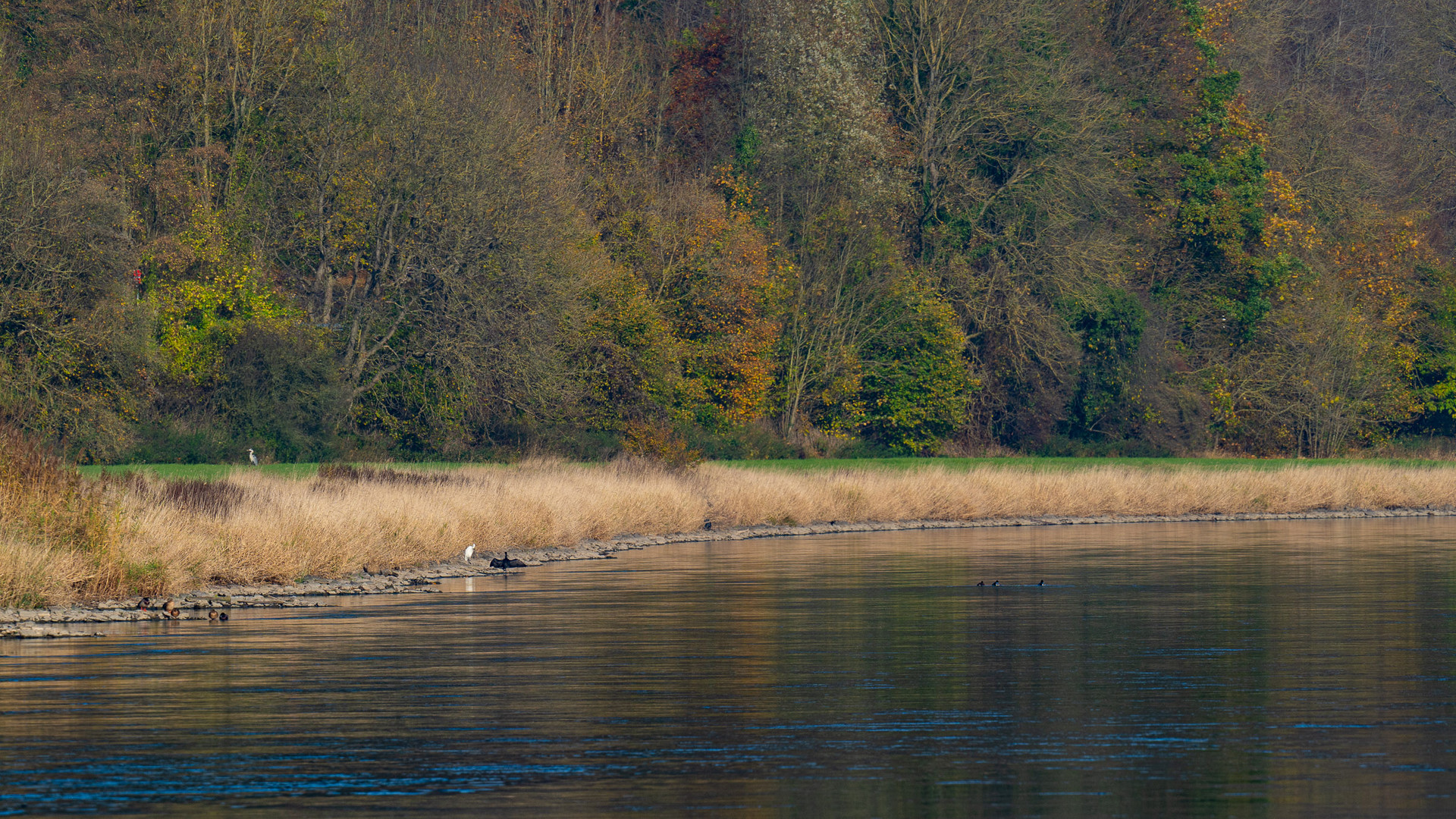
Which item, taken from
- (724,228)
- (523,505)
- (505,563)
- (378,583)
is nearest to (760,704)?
(378,583)

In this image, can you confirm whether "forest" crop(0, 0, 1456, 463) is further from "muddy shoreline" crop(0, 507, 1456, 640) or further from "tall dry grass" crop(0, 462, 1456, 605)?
"muddy shoreline" crop(0, 507, 1456, 640)

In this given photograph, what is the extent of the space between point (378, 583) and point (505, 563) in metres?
4.29

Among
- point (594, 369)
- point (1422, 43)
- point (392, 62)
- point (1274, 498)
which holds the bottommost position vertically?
point (1274, 498)

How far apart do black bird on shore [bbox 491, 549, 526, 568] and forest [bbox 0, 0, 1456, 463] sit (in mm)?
14962

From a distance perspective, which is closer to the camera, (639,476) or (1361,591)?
(1361,591)

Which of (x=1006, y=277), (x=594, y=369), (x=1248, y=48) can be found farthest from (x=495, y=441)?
(x=1248, y=48)

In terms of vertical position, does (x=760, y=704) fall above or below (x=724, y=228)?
below

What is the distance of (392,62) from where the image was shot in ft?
203

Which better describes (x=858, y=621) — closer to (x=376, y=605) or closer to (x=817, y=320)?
(x=376, y=605)

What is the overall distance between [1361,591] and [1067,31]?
4934 cm

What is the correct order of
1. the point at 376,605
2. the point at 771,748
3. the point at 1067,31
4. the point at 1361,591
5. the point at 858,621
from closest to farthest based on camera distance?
the point at 771,748, the point at 858,621, the point at 376,605, the point at 1361,591, the point at 1067,31

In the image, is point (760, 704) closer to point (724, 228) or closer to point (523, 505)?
point (523, 505)

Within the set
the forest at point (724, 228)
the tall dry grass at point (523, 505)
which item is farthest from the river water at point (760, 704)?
the forest at point (724, 228)

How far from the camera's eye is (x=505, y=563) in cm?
3747
